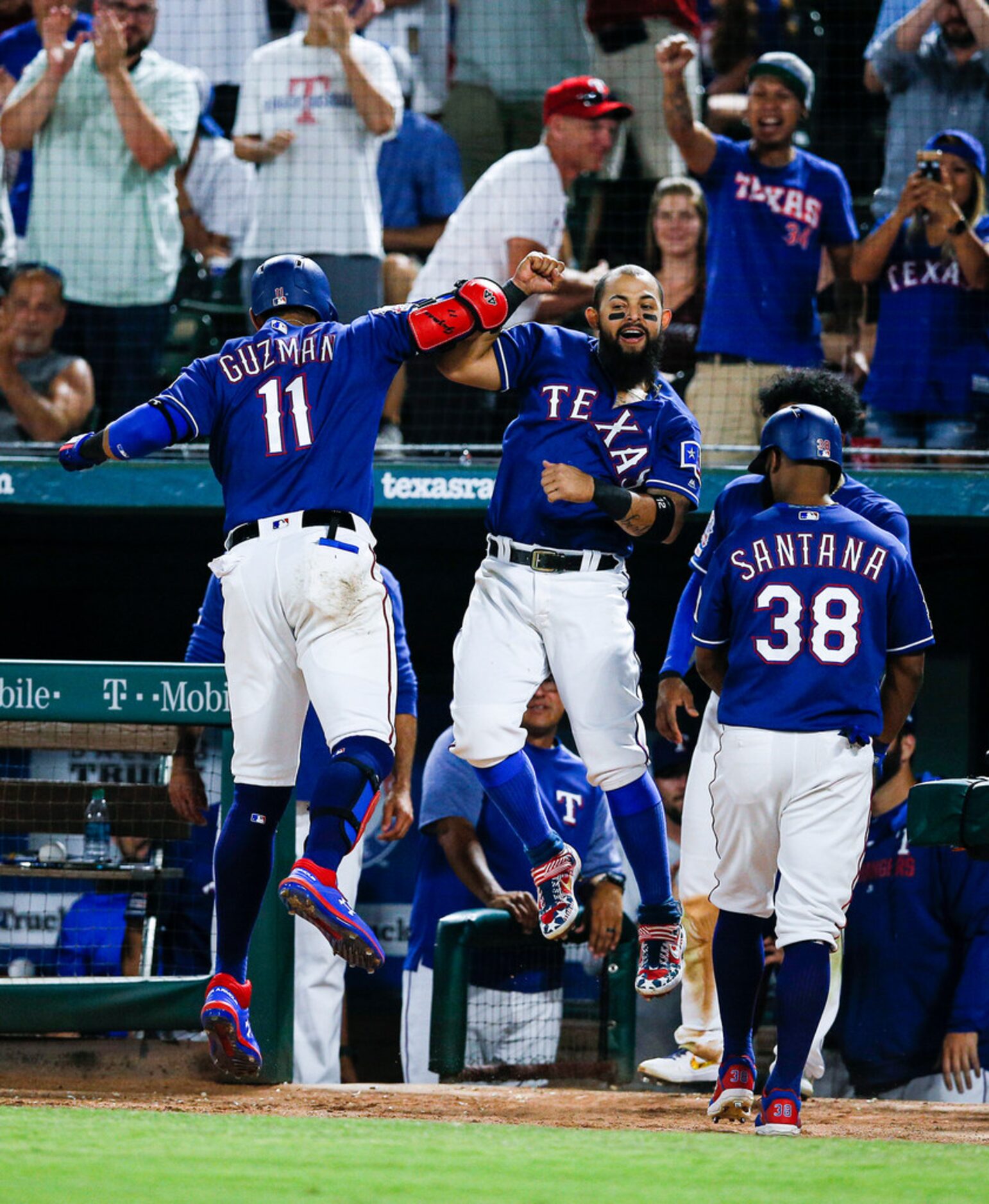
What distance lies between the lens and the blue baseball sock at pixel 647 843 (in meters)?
4.63

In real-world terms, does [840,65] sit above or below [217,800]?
above

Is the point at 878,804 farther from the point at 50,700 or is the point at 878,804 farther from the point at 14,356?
the point at 14,356

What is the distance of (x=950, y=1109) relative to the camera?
4.79 metres

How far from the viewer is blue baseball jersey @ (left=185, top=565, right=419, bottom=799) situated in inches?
219

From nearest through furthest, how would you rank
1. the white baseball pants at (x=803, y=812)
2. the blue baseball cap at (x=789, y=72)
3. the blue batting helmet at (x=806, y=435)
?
the white baseball pants at (x=803, y=812), the blue batting helmet at (x=806, y=435), the blue baseball cap at (x=789, y=72)

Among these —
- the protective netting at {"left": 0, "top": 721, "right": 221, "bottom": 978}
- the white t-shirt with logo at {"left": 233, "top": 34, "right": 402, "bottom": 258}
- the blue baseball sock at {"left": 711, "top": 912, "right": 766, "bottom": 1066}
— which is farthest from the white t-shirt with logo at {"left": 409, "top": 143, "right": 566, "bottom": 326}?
the blue baseball sock at {"left": 711, "top": 912, "right": 766, "bottom": 1066}

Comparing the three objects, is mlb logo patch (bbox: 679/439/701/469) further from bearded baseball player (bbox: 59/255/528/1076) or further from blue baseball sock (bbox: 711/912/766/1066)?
blue baseball sock (bbox: 711/912/766/1066)

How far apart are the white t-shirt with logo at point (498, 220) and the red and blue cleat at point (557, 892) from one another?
3036 millimetres

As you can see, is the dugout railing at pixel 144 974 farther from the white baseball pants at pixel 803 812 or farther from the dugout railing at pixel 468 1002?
the white baseball pants at pixel 803 812

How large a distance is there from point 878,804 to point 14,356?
157 inches

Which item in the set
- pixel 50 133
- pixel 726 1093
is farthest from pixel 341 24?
pixel 726 1093

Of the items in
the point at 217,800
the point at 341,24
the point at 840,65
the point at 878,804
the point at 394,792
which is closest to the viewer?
the point at 217,800

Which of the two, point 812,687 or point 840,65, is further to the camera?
point 840,65

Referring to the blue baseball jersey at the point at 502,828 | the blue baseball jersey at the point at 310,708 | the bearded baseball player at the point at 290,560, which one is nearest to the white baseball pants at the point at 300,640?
the bearded baseball player at the point at 290,560
